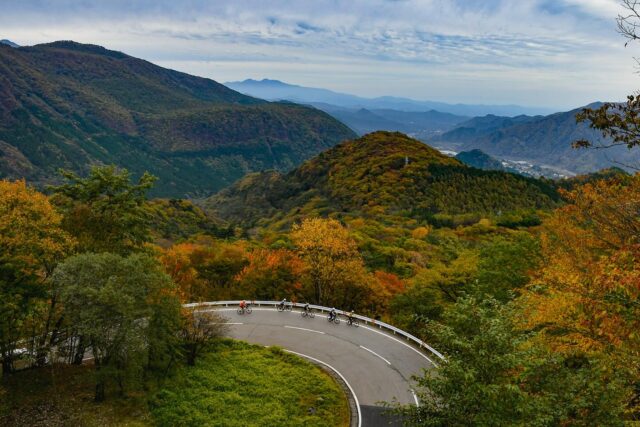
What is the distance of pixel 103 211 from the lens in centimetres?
2873

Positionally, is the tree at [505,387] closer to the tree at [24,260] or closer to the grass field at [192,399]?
the grass field at [192,399]

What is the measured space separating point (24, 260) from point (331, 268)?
79.3ft

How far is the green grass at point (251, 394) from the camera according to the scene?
22.1 m

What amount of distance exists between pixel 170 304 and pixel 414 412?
47.7ft

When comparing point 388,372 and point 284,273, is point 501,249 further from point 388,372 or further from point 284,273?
point 284,273

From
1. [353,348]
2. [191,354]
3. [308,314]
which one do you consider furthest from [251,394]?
[308,314]

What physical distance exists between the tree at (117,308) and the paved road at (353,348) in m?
10.2

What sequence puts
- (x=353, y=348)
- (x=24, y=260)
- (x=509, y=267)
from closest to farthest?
(x=24, y=260) < (x=353, y=348) < (x=509, y=267)

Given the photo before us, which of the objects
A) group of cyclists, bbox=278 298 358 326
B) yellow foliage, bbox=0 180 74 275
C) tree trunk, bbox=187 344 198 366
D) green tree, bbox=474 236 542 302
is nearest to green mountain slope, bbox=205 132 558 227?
green tree, bbox=474 236 542 302

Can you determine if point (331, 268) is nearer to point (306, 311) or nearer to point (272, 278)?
point (306, 311)

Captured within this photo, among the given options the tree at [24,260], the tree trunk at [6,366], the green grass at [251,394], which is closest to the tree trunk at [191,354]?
the green grass at [251,394]

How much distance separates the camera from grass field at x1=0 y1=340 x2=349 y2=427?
21.2 metres

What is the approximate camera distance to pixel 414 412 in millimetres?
14102

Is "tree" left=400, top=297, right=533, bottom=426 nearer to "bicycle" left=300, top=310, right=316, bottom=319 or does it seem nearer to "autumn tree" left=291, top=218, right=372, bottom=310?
"bicycle" left=300, top=310, right=316, bottom=319
